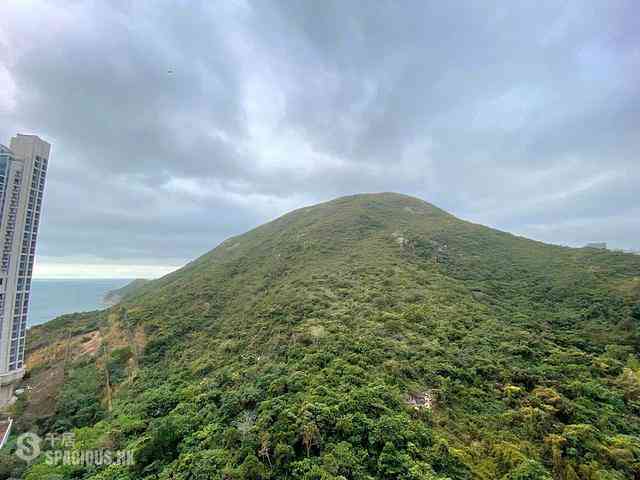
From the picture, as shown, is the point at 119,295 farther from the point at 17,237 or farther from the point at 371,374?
the point at 371,374

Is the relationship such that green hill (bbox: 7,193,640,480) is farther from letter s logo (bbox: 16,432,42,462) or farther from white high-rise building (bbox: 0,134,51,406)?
white high-rise building (bbox: 0,134,51,406)

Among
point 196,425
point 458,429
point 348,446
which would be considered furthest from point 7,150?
point 458,429

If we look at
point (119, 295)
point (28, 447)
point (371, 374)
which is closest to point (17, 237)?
point (28, 447)

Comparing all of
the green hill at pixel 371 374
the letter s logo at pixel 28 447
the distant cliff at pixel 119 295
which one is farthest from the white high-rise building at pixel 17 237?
the distant cliff at pixel 119 295

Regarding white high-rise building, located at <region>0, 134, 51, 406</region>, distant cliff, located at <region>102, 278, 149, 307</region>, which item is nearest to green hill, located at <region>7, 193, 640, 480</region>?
white high-rise building, located at <region>0, 134, 51, 406</region>

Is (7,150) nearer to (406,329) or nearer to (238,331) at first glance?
(238,331)

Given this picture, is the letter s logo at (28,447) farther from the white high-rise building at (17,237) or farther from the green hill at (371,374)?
the white high-rise building at (17,237)
